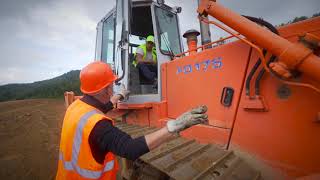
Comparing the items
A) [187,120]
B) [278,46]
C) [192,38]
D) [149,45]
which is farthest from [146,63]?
[278,46]

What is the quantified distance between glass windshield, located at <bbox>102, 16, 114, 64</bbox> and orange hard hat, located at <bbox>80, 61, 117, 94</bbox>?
8.21ft

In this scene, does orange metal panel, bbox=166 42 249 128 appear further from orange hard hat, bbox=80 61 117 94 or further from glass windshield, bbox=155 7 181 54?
orange hard hat, bbox=80 61 117 94

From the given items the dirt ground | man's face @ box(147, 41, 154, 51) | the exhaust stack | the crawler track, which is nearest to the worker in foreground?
the crawler track

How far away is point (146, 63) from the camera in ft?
13.6

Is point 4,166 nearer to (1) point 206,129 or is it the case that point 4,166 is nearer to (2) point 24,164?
(2) point 24,164

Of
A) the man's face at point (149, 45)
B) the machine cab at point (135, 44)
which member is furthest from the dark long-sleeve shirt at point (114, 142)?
the man's face at point (149, 45)

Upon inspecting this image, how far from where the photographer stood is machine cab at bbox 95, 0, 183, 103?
3.32 metres

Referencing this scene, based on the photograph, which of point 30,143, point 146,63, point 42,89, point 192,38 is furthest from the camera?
point 42,89

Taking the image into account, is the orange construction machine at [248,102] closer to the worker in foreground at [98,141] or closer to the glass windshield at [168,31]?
the worker in foreground at [98,141]

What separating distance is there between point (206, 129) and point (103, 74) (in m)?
1.32

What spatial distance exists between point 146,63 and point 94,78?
7.84 ft

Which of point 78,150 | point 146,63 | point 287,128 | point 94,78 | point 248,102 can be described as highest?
point 146,63

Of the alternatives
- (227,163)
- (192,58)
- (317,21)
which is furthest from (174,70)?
(317,21)

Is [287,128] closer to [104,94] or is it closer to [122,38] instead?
[104,94]
